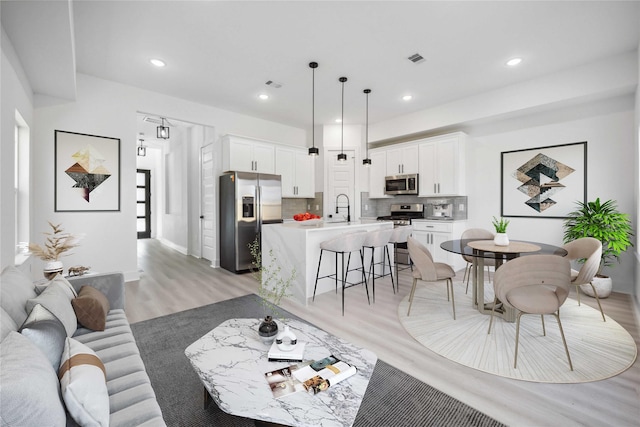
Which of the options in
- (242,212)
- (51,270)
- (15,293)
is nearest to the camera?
(15,293)

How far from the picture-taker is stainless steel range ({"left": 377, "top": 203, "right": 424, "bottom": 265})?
5.59 metres

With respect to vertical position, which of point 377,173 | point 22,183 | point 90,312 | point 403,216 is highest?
point 377,173

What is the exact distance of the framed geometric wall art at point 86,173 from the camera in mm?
3885

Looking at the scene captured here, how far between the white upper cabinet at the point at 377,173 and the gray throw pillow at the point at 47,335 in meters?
5.66

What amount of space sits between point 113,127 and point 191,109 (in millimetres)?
1247

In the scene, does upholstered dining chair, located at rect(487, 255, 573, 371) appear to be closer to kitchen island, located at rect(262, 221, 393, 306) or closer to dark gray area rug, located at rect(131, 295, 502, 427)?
dark gray area rug, located at rect(131, 295, 502, 427)

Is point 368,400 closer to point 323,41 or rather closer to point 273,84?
point 323,41

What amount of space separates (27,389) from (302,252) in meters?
2.78

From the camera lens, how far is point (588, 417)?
→ 1676 millimetres

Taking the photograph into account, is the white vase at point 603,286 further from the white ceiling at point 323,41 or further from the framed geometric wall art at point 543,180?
the white ceiling at point 323,41

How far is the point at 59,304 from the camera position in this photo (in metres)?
1.66

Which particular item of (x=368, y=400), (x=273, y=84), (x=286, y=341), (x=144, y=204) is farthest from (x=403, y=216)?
(x=144, y=204)

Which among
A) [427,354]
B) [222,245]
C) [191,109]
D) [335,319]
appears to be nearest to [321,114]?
[191,109]

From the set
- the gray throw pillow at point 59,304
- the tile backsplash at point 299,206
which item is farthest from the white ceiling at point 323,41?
the tile backsplash at point 299,206
